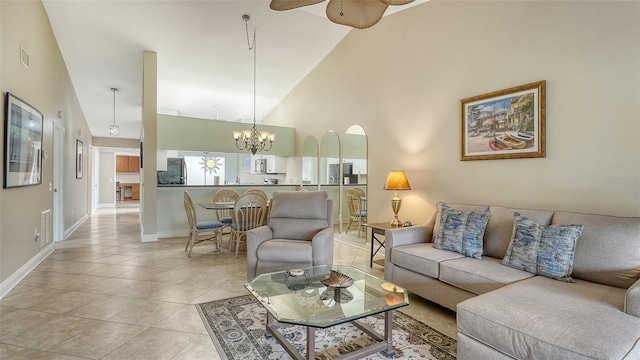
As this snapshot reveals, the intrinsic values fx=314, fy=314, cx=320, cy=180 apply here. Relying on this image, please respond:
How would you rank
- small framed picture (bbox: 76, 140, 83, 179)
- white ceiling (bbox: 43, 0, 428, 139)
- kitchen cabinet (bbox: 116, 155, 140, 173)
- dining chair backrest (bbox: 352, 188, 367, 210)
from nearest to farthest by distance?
white ceiling (bbox: 43, 0, 428, 139), dining chair backrest (bbox: 352, 188, 367, 210), small framed picture (bbox: 76, 140, 83, 179), kitchen cabinet (bbox: 116, 155, 140, 173)

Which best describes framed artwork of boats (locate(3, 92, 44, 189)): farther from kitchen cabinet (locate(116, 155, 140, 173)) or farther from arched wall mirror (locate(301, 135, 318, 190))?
kitchen cabinet (locate(116, 155, 140, 173))

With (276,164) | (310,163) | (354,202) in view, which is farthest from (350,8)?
(276,164)

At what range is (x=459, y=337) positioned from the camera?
1.88 m

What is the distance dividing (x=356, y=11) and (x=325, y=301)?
207cm

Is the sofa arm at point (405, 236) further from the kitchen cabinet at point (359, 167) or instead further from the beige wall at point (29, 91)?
the beige wall at point (29, 91)

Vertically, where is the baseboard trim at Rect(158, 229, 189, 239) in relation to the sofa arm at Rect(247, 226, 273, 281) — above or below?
below

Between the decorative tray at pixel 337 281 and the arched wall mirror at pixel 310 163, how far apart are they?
4.32 m

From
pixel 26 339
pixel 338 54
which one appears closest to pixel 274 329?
pixel 26 339

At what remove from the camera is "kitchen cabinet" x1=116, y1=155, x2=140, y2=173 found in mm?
13438

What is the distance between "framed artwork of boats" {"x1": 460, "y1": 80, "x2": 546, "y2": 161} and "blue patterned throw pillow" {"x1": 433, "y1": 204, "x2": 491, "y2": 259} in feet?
2.53

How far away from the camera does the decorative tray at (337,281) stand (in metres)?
2.29

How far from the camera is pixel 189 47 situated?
5477 millimetres

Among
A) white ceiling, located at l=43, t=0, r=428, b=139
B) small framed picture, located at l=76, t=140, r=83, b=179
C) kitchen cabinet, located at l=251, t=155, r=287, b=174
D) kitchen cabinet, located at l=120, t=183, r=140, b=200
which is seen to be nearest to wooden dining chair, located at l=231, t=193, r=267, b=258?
white ceiling, located at l=43, t=0, r=428, b=139

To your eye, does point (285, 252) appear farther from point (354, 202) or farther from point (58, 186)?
point (58, 186)
